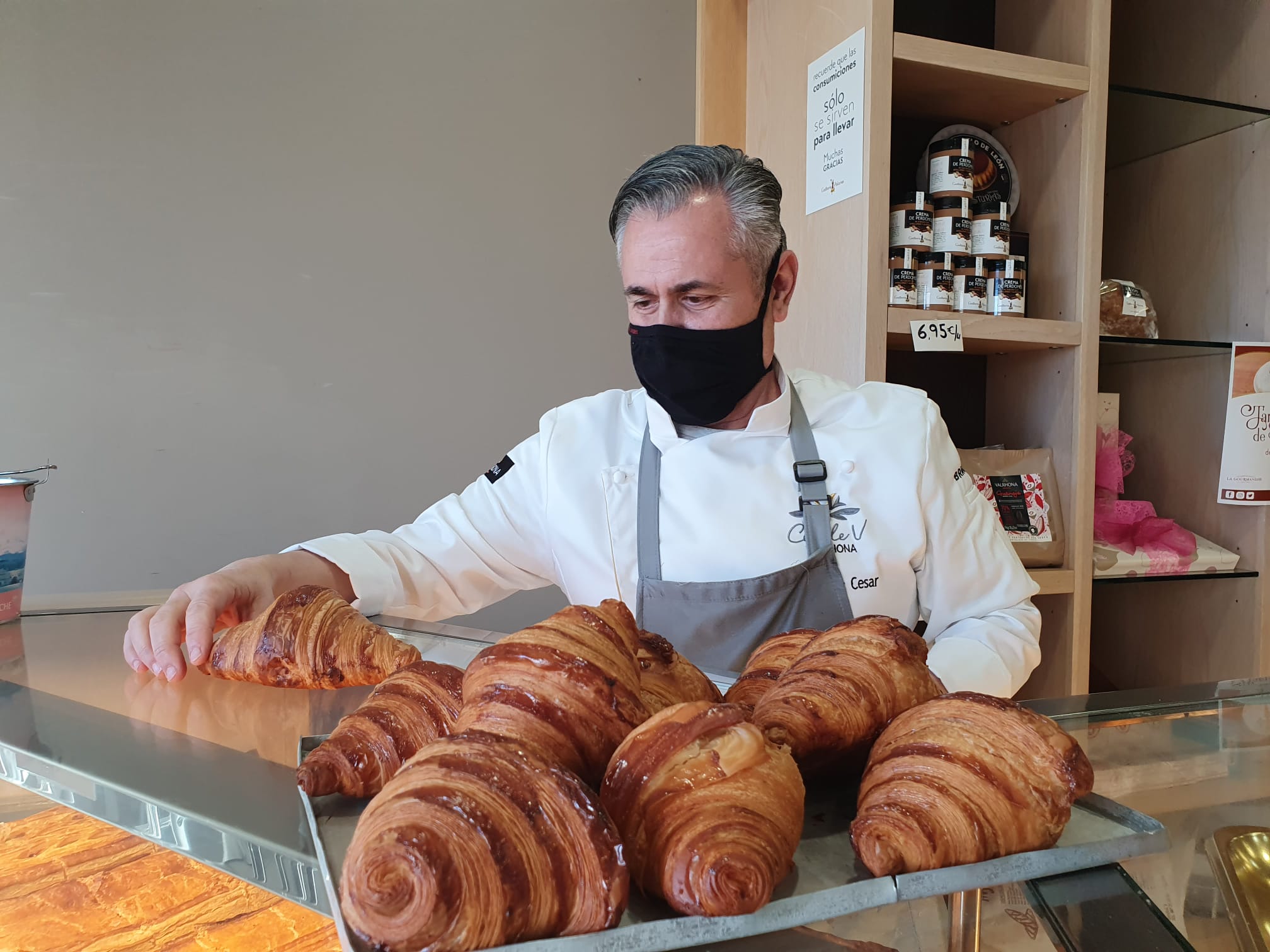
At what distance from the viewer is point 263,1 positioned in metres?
2.31

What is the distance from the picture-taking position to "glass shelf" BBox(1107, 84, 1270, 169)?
2.29 meters

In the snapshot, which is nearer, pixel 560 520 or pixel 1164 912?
pixel 1164 912

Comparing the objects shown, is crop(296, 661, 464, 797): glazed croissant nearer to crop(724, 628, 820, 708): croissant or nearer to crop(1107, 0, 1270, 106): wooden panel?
crop(724, 628, 820, 708): croissant

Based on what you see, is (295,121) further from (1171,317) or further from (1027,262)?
(1171,317)

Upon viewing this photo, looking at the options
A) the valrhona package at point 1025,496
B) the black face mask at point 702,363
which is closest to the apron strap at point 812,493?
the black face mask at point 702,363

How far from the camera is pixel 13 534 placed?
1.08 m

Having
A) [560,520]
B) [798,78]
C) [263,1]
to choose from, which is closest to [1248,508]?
[798,78]

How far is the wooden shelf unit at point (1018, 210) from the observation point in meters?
1.92

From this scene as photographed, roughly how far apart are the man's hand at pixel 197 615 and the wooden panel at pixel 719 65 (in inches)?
70.0

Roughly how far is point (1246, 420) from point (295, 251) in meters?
2.66

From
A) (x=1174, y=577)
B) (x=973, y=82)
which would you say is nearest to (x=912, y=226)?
(x=973, y=82)

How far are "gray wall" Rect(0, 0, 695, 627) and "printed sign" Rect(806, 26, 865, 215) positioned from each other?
73cm

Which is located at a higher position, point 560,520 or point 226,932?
point 560,520

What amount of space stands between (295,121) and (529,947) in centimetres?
252
